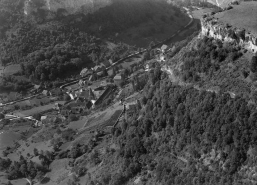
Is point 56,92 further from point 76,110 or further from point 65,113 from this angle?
point 65,113

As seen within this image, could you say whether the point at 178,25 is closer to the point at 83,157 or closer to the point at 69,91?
the point at 69,91

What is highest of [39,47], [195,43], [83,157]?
[195,43]

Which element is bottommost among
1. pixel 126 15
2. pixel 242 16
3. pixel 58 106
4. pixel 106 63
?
pixel 58 106

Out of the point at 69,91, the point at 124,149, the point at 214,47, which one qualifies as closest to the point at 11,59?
the point at 69,91

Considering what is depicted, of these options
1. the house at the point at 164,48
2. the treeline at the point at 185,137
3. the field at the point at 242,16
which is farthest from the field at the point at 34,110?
the field at the point at 242,16

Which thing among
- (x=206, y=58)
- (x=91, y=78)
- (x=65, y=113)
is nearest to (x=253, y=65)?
(x=206, y=58)
